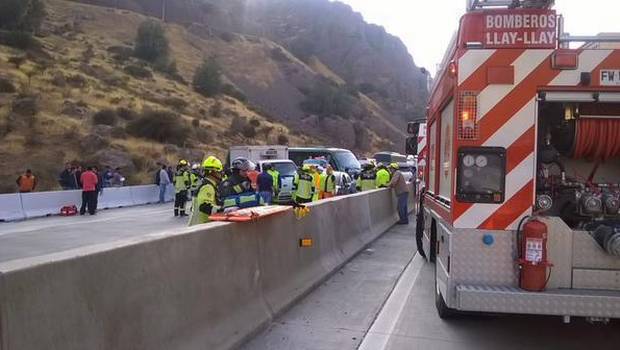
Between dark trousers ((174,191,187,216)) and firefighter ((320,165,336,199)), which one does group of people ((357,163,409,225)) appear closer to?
firefighter ((320,165,336,199))

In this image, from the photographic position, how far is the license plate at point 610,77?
5.61m

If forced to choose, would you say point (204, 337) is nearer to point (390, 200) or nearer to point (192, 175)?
point (390, 200)

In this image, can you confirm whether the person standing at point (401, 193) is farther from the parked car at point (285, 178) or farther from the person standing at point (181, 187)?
the person standing at point (181, 187)

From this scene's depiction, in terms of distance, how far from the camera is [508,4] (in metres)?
6.10

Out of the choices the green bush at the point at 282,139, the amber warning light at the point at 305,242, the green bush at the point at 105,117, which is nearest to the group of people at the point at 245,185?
the amber warning light at the point at 305,242

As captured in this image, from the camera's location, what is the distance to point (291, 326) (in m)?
6.73

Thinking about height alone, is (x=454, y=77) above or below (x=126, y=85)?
below

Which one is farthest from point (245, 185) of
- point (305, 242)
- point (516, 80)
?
point (516, 80)

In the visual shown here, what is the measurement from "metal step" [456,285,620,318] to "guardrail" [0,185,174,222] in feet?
58.4

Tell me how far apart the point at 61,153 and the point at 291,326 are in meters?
32.4

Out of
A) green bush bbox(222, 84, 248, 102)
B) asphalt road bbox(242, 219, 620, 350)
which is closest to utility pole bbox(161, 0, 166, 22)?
green bush bbox(222, 84, 248, 102)

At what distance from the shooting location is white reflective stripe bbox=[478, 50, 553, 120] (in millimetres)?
5730

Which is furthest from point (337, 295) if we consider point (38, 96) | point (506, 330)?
point (38, 96)

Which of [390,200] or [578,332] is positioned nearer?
[578,332]
